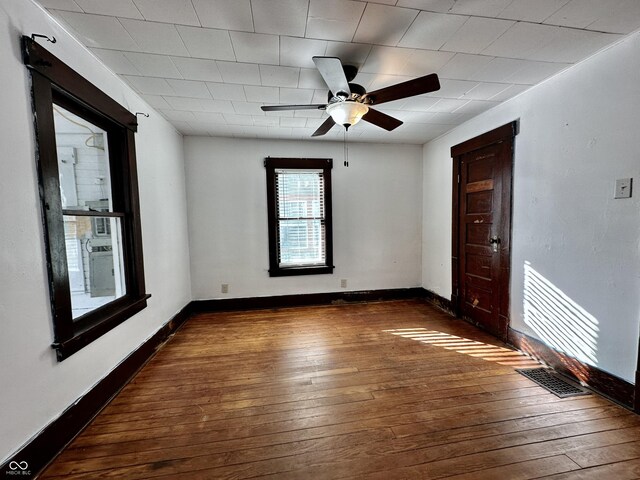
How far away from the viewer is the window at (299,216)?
12.7ft

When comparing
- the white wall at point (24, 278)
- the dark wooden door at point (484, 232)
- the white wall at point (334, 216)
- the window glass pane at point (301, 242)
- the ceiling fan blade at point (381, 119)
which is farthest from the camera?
the window glass pane at point (301, 242)

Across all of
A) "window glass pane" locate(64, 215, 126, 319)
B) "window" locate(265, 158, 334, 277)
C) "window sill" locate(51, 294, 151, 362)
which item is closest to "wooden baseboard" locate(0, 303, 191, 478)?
"window sill" locate(51, 294, 151, 362)

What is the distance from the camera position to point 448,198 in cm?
363

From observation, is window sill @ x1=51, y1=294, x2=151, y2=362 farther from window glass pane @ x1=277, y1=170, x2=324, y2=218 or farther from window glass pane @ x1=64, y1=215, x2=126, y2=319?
window glass pane @ x1=277, y1=170, x2=324, y2=218

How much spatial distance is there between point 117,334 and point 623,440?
3.32 meters

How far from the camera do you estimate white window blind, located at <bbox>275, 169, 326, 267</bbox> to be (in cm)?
393

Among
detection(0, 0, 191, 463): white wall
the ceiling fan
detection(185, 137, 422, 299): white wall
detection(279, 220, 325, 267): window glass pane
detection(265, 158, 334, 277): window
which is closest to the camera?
detection(0, 0, 191, 463): white wall

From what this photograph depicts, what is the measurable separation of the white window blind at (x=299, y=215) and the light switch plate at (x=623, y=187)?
2925 millimetres

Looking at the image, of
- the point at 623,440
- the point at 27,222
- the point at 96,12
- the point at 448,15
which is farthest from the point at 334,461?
the point at 96,12

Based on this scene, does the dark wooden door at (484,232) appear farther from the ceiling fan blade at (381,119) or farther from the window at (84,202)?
the window at (84,202)

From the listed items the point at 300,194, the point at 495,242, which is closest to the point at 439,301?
the point at 495,242

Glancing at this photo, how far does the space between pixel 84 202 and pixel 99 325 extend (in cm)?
97

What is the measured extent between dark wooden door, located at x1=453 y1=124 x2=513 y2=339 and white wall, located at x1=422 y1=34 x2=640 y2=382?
10 cm

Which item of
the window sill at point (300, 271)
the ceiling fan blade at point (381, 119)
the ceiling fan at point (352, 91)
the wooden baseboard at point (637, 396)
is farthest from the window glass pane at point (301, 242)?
the wooden baseboard at point (637, 396)
